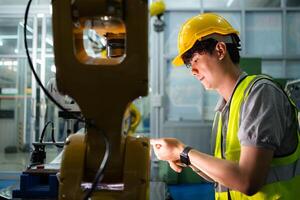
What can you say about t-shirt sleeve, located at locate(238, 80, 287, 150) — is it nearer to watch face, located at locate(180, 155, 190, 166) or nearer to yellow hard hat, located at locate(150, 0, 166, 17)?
watch face, located at locate(180, 155, 190, 166)

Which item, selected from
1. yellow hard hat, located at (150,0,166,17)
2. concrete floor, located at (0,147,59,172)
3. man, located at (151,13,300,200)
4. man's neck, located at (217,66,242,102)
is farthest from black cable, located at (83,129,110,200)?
concrete floor, located at (0,147,59,172)

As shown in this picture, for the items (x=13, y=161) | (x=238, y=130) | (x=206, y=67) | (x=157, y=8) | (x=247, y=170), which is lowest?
(x=13, y=161)

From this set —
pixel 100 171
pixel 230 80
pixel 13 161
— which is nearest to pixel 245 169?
pixel 230 80

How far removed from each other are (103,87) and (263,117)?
0.52 metres

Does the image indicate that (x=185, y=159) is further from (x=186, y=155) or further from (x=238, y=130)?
(x=238, y=130)

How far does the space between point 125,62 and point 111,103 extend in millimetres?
95

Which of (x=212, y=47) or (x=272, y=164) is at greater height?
(x=212, y=47)

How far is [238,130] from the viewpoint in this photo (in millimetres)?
1067

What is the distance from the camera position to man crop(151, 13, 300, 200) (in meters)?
0.98

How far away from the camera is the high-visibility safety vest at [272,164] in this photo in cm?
106

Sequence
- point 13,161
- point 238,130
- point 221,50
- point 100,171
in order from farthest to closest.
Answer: point 13,161 < point 221,50 < point 238,130 < point 100,171

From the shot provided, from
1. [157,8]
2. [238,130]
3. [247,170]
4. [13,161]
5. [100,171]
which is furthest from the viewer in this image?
[13,161]

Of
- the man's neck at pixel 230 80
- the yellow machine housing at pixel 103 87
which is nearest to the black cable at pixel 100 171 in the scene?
the yellow machine housing at pixel 103 87

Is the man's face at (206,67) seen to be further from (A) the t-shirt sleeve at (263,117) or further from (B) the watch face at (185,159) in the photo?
(B) the watch face at (185,159)
